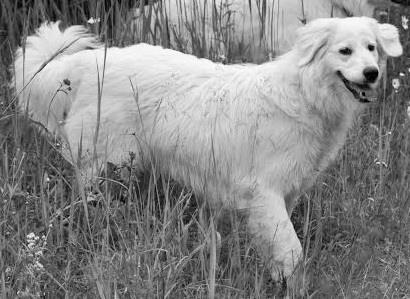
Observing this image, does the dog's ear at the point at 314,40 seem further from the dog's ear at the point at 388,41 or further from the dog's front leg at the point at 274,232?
the dog's front leg at the point at 274,232

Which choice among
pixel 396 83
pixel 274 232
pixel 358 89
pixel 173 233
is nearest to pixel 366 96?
pixel 358 89

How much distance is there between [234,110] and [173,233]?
89 centimetres

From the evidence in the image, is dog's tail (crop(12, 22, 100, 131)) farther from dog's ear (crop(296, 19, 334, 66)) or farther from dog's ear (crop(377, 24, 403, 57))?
dog's ear (crop(377, 24, 403, 57))

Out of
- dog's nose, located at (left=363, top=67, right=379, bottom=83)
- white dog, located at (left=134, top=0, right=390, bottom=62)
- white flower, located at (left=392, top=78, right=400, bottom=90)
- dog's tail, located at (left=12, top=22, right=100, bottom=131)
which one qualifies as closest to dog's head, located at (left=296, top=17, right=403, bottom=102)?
dog's nose, located at (left=363, top=67, right=379, bottom=83)

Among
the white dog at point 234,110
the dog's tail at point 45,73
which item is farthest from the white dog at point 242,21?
the white dog at point 234,110

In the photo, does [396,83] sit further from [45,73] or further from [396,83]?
[45,73]

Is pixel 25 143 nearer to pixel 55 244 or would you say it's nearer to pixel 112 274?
pixel 55 244

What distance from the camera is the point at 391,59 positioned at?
6523 mm

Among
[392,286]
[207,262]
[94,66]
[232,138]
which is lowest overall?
[392,286]

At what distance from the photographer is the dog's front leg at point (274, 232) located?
411 cm

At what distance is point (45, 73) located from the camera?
483cm

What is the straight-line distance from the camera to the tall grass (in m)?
3.38

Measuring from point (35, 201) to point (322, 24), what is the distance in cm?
157

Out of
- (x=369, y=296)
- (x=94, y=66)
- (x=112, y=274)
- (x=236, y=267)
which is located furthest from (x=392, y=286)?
(x=94, y=66)
